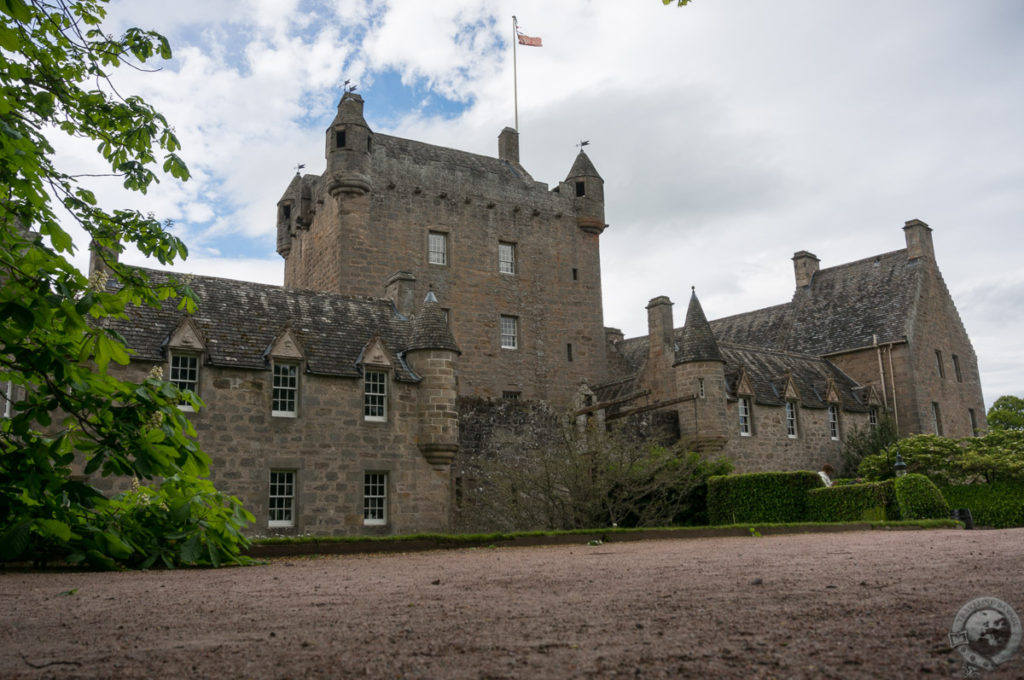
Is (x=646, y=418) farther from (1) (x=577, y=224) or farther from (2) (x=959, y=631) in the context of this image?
(2) (x=959, y=631)

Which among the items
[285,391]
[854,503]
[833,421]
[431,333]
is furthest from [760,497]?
[833,421]

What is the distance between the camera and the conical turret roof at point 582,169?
127 feet

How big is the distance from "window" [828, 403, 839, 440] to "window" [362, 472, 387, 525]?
20325mm

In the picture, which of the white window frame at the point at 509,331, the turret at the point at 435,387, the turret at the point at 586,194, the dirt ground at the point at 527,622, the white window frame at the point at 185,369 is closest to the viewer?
the dirt ground at the point at 527,622

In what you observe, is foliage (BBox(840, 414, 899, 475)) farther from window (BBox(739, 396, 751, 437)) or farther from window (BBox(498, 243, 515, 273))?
window (BBox(498, 243, 515, 273))

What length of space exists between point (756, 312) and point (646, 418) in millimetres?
21155

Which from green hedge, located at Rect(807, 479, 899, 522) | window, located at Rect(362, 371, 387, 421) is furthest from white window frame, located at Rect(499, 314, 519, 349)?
green hedge, located at Rect(807, 479, 899, 522)

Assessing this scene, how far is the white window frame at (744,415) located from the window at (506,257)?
1078 centimetres

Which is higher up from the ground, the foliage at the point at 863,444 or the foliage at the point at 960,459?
the foliage at the point at 863,444

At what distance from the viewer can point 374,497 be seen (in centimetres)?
2330

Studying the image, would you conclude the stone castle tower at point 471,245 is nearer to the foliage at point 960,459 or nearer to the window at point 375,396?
the window at point 375,396

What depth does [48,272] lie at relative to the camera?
5516 millimetres

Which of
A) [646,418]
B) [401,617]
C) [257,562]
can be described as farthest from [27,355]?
[646,418]

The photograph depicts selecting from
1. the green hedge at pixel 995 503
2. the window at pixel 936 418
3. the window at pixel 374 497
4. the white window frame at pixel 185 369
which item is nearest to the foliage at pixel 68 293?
the white window frame at pixel 185 369
